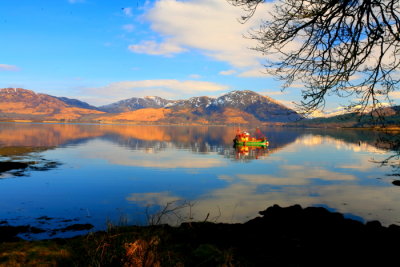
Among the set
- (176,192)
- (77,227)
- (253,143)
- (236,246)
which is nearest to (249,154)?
(253,143)

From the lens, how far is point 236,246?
950 centimetres

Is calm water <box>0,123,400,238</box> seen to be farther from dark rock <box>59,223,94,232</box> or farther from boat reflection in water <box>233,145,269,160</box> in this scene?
boat reflection in water <box>233,145,269,160</box>

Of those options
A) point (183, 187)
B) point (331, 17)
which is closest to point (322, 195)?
point (183, 187)

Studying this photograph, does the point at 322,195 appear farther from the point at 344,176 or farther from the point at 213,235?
the point at 213,235

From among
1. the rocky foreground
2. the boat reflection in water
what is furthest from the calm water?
the boat reflection in water

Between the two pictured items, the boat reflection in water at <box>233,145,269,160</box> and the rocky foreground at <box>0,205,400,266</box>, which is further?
the boat reflection in water at <box>233,145,269,160</box>

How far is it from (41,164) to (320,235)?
3849 cm

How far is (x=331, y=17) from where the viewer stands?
31.7ft

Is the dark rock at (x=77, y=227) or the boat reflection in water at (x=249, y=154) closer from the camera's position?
the dark rock at (x=77, y=227)

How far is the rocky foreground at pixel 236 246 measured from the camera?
5.11 metres

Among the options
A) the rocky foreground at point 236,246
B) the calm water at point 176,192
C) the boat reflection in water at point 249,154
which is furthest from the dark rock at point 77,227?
the boat reflection in water at point 249,154

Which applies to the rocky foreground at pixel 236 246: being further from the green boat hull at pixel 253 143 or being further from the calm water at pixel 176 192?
the green boat hull at pixel 253 143

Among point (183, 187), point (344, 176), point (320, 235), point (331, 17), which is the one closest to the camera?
point (331, 17)

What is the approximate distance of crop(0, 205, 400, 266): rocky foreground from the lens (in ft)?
16.8
